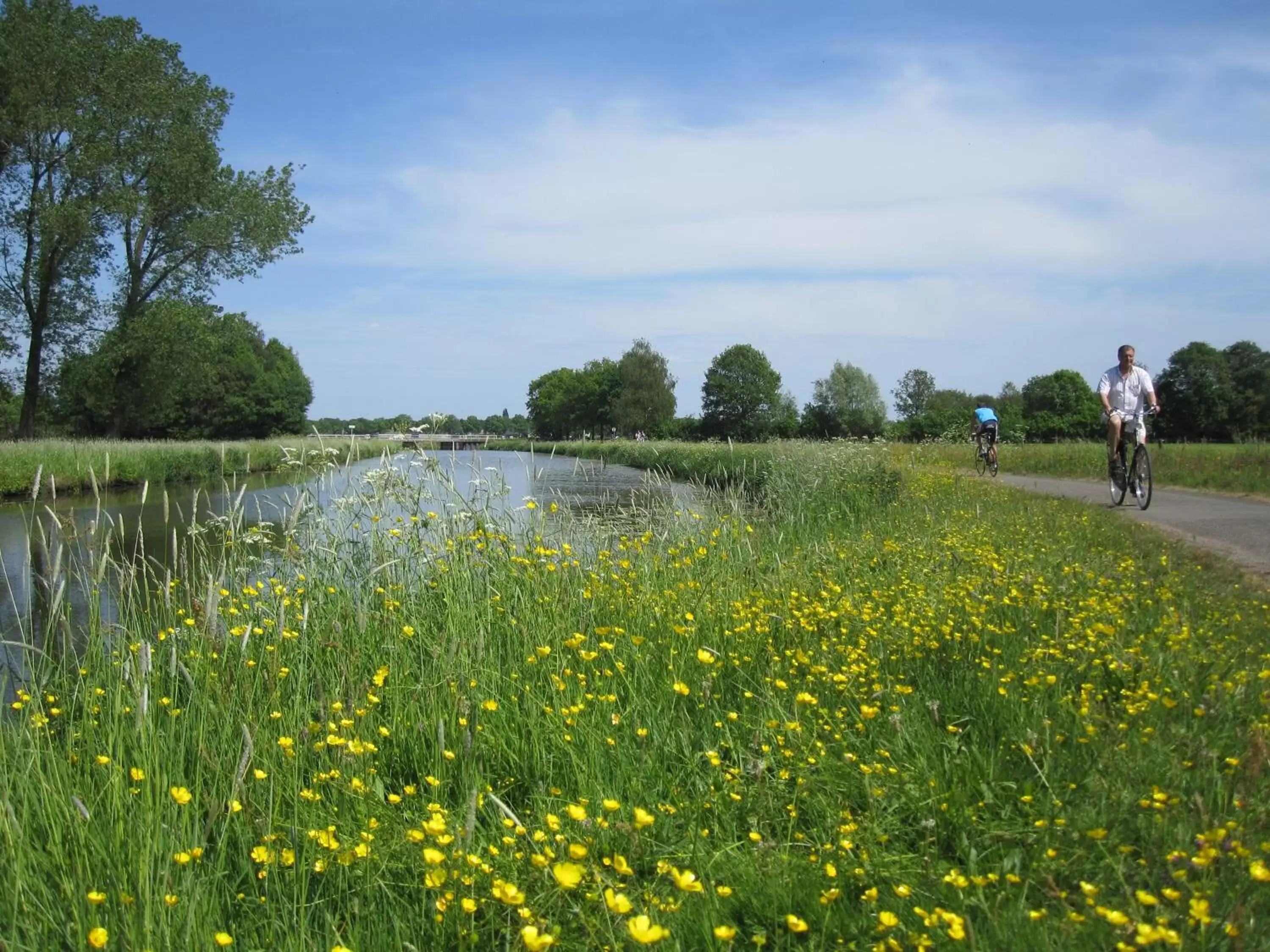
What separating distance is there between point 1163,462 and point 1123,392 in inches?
321

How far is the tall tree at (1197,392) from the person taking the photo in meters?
62.7

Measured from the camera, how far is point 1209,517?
923 cm

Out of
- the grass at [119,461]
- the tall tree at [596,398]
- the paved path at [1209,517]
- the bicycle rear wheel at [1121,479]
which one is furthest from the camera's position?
the tall tree at [596,398]

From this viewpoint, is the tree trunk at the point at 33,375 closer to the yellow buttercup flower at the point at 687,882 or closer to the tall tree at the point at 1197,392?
the yellow buttercup flower at the point at 687,882

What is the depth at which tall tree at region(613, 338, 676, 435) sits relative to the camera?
228ft

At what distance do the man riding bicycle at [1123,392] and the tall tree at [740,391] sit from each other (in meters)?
63.7

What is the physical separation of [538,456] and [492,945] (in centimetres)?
3148

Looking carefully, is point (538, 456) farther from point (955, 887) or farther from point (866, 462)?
point (955, 887)

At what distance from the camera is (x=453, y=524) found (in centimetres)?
596

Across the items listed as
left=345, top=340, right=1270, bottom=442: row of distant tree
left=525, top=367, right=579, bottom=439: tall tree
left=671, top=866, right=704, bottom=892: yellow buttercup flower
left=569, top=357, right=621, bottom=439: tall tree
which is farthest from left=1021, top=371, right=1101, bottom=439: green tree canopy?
left=671, top=866, right=704, bottom=892: yellow buttercup flower

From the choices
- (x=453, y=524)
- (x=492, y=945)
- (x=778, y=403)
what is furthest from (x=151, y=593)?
(x=778, y=403)

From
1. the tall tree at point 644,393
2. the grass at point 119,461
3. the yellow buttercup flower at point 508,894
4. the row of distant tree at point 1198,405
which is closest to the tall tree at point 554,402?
the tall tree at point 644,393

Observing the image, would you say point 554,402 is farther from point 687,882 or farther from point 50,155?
point 687,882

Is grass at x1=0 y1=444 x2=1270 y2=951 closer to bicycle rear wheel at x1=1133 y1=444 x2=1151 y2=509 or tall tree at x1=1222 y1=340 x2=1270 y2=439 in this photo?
bicycle rear wheel at x1=1133 y1=444 x2=1151 y2=509
